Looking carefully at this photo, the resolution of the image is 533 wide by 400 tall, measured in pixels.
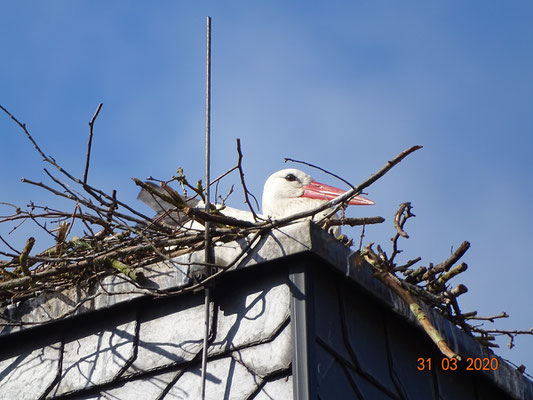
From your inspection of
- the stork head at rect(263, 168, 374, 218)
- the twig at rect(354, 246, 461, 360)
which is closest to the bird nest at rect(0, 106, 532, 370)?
the twig at rect(354, 246, 461, 360)

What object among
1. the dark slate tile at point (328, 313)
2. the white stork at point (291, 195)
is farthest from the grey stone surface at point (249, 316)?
the white stork at point (291, 195)

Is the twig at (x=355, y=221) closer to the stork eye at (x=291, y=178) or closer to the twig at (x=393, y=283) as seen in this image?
the twig at (x=393, y=283)

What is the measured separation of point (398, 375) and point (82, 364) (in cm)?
119

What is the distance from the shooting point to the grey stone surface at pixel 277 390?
3135mm

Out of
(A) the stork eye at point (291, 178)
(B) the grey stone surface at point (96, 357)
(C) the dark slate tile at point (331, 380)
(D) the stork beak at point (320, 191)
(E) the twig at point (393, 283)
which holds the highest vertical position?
(A) the stork eye at point (291, 178)

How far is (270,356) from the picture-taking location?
3.24 m

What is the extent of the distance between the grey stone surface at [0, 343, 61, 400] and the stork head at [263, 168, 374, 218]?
7.63 ft

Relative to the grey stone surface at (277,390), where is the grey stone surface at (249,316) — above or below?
above

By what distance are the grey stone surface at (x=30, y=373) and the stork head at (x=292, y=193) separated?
91.5 inches

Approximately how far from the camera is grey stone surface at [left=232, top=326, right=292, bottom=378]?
3.21 m

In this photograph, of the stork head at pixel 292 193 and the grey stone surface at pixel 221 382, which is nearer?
the grey stone surface at pixel 221 382

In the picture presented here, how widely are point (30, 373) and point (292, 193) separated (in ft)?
9.22

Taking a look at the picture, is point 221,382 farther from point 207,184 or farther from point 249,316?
point 207,184

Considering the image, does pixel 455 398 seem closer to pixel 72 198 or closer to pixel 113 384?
pixel 113 384
